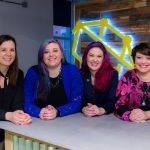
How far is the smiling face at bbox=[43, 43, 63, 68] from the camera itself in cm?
168

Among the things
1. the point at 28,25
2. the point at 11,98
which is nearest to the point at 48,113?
the point at 11,98

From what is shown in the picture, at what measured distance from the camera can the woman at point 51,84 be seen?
167cm

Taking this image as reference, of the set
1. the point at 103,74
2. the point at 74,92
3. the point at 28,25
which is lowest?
the point at 74,92

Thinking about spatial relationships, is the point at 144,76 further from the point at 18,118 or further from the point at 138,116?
the point at 18,118

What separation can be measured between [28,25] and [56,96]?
165cm

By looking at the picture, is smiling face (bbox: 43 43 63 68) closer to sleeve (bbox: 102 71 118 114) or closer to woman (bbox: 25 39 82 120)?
woman (bbox: 25 39 82 120)

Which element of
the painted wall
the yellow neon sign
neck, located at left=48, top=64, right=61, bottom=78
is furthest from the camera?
the yellow neon sign

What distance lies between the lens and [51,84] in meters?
1.70

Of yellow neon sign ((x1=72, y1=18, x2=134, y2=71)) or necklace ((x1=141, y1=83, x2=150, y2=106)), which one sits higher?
yellow neon sign ((x1=72, y1=18, x2=134, y2=71))

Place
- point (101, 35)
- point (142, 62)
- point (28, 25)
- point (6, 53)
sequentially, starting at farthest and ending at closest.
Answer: point (101, 35) → point (28, 25) → point (6, 53) → point (142, 62)

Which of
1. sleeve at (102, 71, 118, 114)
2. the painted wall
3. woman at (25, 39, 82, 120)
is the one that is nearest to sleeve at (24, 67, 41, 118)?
woman at (25, 39, 82, 120)

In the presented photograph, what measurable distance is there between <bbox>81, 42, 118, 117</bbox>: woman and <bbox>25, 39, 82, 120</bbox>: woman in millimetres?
75

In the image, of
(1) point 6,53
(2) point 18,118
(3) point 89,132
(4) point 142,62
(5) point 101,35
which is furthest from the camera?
(5) point 101,35

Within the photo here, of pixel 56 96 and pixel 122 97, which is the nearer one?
pixel 122 97
